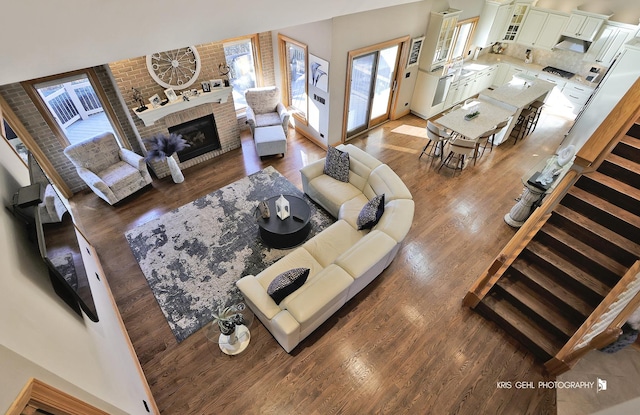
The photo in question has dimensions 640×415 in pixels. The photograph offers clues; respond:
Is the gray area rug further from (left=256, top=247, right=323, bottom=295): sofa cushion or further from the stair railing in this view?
the stair railing

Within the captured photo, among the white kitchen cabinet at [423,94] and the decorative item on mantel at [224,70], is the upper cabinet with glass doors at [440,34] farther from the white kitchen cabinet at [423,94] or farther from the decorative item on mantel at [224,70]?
the decorative item on mantel at [224,70]

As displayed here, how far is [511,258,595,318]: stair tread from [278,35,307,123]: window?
490cm

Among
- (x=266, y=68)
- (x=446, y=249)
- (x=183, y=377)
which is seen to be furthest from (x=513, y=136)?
(x=183, y=377)

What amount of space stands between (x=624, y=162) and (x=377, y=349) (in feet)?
12.5

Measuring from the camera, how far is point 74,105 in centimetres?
539

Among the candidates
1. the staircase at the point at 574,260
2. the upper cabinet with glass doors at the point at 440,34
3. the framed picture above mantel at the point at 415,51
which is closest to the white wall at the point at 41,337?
the staircase at the point at 574,260

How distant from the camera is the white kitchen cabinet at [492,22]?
23.3ft

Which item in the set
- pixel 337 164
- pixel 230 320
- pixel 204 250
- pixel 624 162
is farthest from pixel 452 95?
pixel 230 320

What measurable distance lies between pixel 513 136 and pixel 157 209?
7.72 meters

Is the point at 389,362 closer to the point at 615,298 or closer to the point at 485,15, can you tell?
the point at 615,298

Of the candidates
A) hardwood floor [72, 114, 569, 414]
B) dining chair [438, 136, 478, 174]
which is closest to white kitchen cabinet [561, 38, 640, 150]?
dining chair [438, 136, 478, 174]

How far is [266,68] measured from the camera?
654 centimetres

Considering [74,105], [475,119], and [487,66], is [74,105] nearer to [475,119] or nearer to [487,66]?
[475,119]

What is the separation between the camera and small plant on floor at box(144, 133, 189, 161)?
5.14 meters
